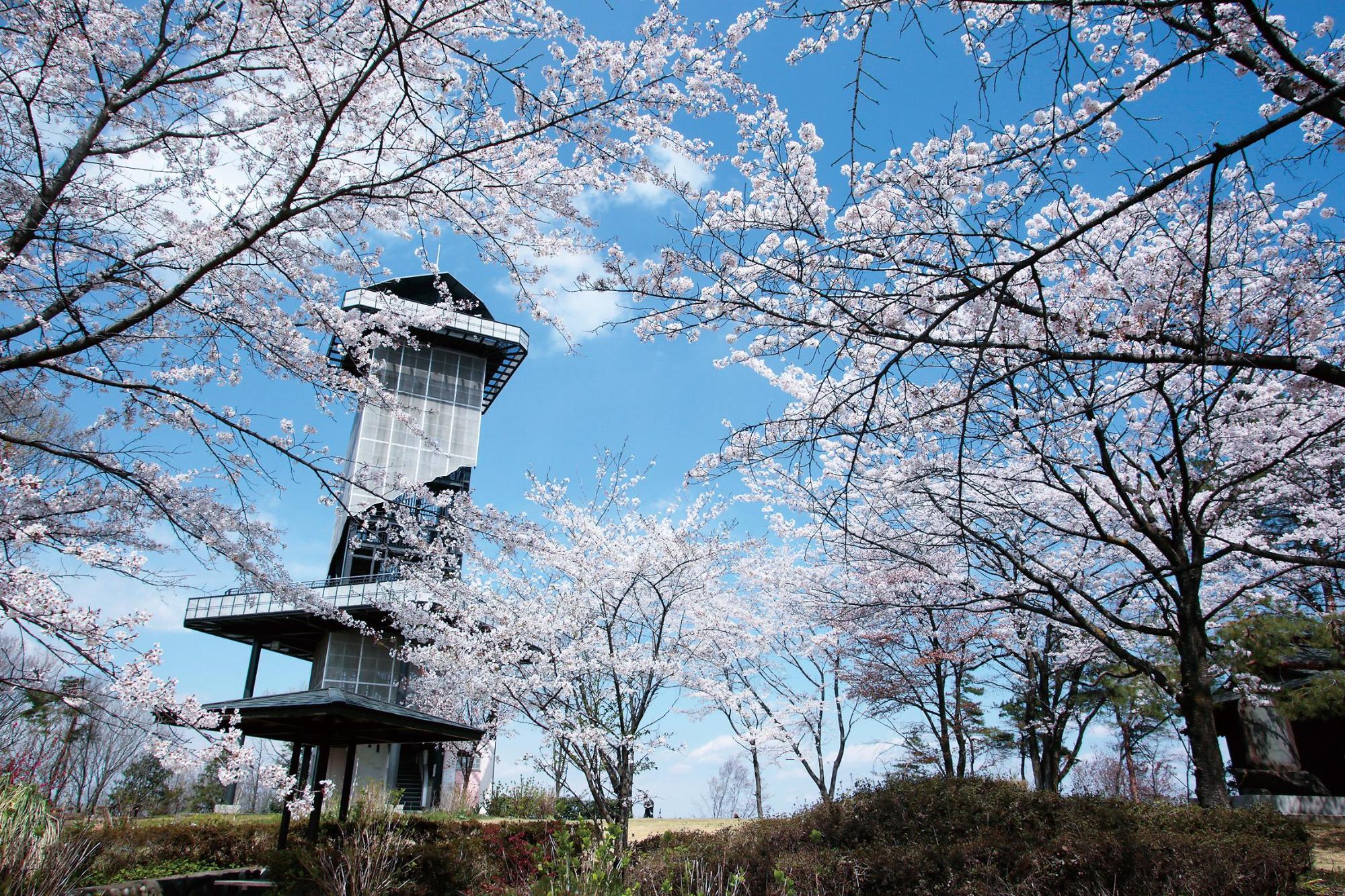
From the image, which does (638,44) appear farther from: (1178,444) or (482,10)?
(1178,444)

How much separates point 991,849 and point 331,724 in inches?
296

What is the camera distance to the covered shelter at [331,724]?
8156 millimetres

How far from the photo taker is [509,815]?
17.9 meters

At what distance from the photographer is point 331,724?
9148 millimetres

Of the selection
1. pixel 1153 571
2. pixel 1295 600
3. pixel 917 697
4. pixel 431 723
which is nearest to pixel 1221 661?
pixel 1295 600

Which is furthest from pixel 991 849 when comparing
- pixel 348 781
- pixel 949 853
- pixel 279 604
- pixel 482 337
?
pixel 482 337

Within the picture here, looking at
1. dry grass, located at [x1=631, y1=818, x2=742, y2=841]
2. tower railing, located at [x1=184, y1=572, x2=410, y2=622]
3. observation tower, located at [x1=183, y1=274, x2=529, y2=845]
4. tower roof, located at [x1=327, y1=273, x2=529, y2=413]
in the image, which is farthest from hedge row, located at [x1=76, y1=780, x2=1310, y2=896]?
tower roof, located at [x1=327, y1=273, x2=529, y2=413]

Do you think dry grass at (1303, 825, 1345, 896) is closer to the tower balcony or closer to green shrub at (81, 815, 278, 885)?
green shrub at (81, 815, 278, 885)

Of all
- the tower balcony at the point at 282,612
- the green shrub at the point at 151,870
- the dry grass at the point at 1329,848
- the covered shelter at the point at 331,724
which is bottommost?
the green shrub at the point at 151,870

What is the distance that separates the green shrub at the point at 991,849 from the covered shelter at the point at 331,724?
343cm

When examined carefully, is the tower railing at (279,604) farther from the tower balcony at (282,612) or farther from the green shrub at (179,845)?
the green shrub at (179,845)

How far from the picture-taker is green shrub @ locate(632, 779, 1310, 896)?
516 centimetres

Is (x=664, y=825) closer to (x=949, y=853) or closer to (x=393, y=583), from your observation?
(x=949, y=853)

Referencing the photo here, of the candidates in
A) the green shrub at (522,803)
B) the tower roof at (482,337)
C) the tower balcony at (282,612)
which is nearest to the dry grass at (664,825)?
the green shrub at (522,803)
